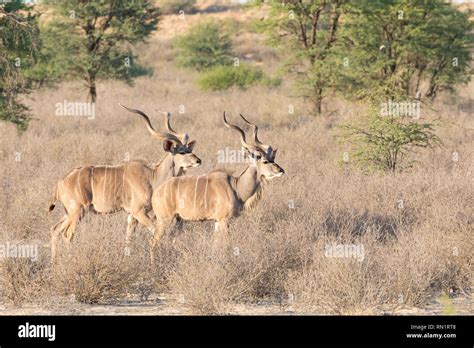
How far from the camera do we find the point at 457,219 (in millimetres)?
7699

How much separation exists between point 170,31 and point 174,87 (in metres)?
27.8

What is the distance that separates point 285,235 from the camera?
273 inches

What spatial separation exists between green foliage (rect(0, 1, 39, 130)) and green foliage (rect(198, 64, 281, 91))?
977 cm

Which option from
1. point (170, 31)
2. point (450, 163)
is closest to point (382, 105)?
point (450, 163)

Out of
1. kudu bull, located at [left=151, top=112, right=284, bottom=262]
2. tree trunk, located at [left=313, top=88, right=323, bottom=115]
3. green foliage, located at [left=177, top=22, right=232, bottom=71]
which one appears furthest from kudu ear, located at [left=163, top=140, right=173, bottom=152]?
green foliage, located at [left=177, top=22, right=232, bottom=71]

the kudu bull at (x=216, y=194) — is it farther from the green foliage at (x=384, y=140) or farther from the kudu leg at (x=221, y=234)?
the green foliage at (x=384, y=140)

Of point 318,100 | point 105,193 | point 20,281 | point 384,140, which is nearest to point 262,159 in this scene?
point 105,193

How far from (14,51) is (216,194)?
6159 mm

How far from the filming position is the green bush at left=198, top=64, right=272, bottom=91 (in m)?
23.7

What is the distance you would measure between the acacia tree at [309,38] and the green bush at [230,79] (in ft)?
18.0

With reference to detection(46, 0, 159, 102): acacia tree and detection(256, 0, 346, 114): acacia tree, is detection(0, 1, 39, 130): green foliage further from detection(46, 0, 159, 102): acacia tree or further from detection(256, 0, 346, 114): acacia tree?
detection(256, 0, 346, 114): acacia tree

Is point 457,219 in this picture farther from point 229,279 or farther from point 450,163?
point 450,163

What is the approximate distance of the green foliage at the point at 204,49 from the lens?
30094 millimetres

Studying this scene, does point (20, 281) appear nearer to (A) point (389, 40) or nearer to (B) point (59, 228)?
(B) point (59, 228)
